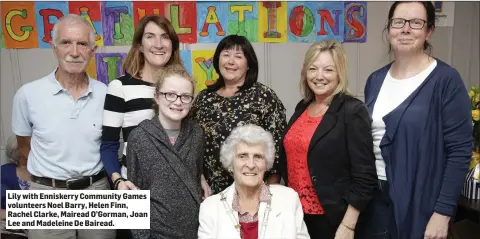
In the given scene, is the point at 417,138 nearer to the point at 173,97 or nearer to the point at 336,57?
the point at 336,57

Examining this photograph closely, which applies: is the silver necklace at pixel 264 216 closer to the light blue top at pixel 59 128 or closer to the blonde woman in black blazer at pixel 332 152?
the blonde woman in black blazer at pixel 332 152

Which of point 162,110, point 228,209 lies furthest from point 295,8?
point 228,209

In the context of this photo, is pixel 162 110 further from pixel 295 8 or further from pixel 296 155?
pixel 295 8

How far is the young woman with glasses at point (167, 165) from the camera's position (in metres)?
1.54

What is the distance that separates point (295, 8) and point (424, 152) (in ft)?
4.89

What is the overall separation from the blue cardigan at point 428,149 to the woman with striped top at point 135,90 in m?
1.07

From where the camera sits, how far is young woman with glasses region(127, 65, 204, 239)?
1543 millimetres

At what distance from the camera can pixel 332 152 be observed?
1.52 meters

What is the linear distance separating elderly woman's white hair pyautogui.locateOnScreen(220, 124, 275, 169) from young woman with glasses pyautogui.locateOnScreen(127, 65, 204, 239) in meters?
0.16

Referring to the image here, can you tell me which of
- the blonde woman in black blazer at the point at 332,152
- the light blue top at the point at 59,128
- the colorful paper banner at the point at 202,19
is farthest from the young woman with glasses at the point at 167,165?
the colorful paper banner at the point at 202,19

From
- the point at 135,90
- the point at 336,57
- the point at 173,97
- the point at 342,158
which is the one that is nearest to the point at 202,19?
the point at 135,90

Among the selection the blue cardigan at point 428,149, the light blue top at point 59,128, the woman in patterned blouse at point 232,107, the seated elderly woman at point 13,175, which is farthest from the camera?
the seated elderly woman at point 13,175

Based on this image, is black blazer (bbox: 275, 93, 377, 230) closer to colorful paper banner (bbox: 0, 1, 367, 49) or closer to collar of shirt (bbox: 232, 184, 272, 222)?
collar of shirt (bbox: 232, 184, 272, 222)

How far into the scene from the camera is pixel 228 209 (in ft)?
5.09
